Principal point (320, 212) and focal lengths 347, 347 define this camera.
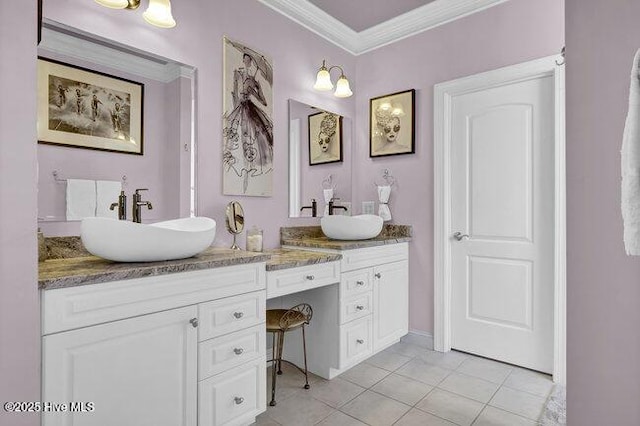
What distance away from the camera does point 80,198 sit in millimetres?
1652

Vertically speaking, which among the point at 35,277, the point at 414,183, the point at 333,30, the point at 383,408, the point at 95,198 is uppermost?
the point at 333,30

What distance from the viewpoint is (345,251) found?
7.55 feet

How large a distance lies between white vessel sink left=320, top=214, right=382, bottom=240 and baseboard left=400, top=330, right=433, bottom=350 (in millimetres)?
970

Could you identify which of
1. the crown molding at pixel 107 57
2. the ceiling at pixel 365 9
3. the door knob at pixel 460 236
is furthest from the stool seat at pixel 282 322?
the ceiling at pixel 365 9

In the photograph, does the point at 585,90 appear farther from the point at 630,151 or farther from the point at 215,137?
the point at 215,137

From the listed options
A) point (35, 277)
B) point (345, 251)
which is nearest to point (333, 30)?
point (345, 251)

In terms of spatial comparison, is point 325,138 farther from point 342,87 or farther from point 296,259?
point 296,259

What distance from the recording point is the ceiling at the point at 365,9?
267 cm

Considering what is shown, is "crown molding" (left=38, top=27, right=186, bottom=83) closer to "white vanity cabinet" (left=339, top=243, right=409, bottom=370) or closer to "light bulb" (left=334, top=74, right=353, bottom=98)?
"light bulb" (left=334, top=74, right=353, bottom=98)

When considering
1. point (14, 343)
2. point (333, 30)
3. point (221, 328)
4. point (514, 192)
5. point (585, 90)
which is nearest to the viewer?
point (14, 343)

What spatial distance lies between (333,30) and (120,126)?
6.48 feet

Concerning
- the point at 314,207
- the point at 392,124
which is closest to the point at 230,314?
the point at 314,207

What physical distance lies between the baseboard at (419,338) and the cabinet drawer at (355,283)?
2.51 ft

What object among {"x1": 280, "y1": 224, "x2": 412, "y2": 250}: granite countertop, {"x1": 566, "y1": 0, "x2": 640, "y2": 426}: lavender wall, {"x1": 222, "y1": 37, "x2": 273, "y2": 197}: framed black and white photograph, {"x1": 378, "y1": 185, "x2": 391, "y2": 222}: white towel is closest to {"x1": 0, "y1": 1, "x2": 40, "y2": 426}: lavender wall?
{"x1": 222, "y1": 37, "x2": 273, "y2": 197}: framed black and white photograph
